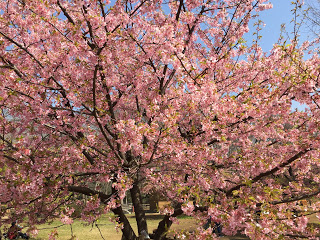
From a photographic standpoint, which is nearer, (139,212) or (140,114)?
(140,114)

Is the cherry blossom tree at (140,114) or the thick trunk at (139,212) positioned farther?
the thick trunk at (139,212)

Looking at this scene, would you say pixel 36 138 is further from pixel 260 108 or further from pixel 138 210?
pixel 260 108

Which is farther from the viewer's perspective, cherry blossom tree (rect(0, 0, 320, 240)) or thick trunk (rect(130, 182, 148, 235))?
thick trunk (rect(130, 182, 148, 235))

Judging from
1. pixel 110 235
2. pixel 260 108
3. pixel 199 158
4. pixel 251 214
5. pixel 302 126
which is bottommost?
pixel 110 235

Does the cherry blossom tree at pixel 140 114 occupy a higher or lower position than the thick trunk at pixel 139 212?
higher

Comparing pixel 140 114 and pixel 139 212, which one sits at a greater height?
pixel 140 114

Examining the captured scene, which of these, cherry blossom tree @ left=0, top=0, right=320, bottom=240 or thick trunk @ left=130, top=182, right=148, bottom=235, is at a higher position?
cherry blossom tree @ left=0, top=0, right=320, bottom=240

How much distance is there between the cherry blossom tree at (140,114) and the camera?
4199 millimetres

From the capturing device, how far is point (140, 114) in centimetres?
543

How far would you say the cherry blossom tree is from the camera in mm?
4199

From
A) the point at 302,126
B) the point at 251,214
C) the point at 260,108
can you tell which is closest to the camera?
the point at 251,214

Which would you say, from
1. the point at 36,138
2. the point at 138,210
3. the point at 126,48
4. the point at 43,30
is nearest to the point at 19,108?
the point at 36,138

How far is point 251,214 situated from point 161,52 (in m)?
3.26

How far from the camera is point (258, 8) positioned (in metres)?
6.55
